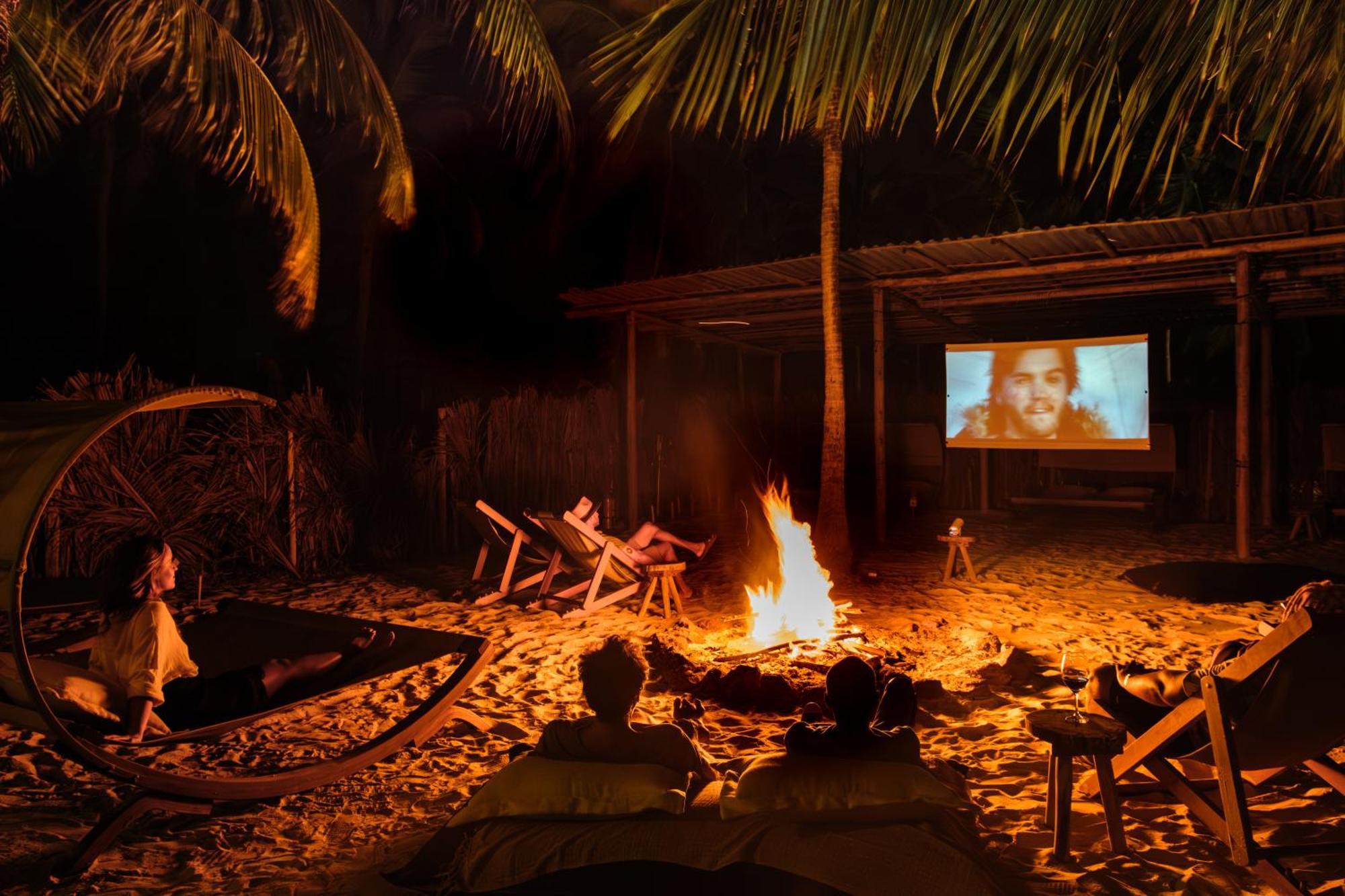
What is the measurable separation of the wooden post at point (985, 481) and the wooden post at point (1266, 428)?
366 centimetres

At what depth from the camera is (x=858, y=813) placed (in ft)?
7.52

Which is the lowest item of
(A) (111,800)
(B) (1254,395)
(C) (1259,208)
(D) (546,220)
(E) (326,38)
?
(A) (111,800)

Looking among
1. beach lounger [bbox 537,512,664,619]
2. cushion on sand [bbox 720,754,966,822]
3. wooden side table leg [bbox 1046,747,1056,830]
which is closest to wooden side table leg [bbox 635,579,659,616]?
Answer: beach lounger [bbox 537,512,664,619]

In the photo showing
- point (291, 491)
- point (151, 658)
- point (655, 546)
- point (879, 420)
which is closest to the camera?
point (151, 658)

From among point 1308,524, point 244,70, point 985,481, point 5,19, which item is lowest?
point 1308,524

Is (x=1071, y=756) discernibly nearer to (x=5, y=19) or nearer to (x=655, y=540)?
(x=655, y=540)

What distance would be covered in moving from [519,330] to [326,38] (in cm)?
1350

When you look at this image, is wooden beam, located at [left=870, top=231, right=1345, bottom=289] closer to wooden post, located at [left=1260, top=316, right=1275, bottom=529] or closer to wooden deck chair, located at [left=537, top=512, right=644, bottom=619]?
wooden post, located at [left=1260, top=316, right=1275, bottom=529]

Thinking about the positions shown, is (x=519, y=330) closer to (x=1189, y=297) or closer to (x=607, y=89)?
(x=1189, y=297)

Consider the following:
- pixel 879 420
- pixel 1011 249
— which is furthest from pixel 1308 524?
pixel 1011 249

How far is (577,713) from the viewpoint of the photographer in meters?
4.59

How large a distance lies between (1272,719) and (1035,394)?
8.25 m

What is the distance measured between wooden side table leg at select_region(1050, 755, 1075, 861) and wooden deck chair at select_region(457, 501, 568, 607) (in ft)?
16.6

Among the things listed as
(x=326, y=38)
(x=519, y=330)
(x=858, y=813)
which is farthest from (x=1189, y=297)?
(x=519, y=330)
